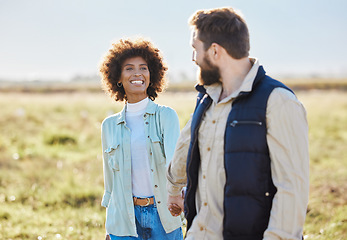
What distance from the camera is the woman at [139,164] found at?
376 centimetres

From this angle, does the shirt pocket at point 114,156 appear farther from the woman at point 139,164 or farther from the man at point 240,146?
the man at point 240,146

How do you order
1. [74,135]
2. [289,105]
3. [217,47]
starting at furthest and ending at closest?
[74,135]
[217,47]
[289,105]

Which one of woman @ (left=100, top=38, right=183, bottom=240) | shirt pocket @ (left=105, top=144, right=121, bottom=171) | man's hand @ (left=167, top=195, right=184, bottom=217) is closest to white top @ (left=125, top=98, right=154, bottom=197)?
woman @ (left=100, top=38, right=183, bottom=240)

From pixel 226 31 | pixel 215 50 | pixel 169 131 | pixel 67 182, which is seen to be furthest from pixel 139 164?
pixel 67 182

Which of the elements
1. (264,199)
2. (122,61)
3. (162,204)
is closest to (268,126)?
(264,199)

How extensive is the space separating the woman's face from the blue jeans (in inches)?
38.3

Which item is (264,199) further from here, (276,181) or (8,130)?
(8,130)

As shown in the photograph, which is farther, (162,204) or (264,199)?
(162,204)

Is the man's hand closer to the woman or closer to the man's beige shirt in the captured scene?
the woman

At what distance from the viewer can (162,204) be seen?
3.75m

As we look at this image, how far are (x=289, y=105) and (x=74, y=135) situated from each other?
11.5 meters

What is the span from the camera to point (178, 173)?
10.1 feet

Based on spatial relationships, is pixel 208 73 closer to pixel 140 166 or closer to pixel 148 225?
pixel 140 166

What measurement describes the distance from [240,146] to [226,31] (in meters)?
0.65
